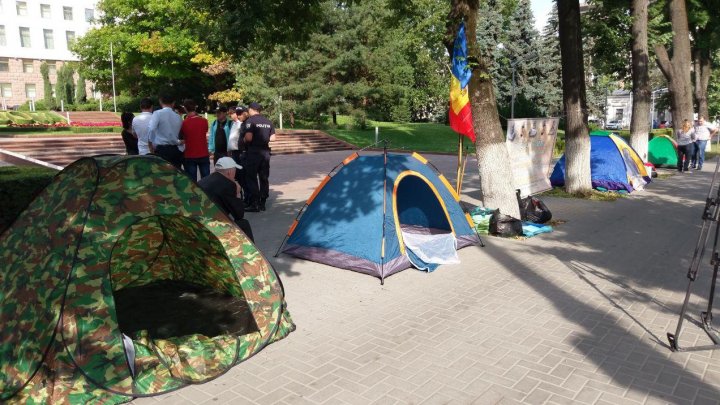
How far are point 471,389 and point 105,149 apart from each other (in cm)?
1974

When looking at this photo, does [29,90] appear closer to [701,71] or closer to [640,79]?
[640,79]

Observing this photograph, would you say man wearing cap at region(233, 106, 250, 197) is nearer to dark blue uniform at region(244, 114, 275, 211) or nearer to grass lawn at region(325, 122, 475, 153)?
dark blue uniform at region(244, 114, 275, 211)

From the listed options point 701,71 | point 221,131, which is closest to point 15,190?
point 221,131

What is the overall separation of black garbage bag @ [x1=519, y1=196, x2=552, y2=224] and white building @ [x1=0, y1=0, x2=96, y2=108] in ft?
175

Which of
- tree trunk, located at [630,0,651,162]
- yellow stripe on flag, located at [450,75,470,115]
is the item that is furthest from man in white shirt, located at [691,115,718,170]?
yellow stripe on flag, located at [450,75,470,115]

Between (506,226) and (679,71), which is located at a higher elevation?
(679,71)

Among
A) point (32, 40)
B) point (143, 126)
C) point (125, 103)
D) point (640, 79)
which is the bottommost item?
point (143, 126)

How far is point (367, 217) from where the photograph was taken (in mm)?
6836

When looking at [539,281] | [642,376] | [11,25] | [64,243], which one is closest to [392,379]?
[642,376]

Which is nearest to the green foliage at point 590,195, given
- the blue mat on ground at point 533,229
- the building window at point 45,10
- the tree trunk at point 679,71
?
the blue mat on ground at point 533,229

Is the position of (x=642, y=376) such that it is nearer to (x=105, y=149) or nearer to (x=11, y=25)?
(x=105, y=149)

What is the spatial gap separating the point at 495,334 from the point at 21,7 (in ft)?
208

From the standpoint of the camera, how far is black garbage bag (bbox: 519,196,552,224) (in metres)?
9.77

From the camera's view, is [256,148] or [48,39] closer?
[256,148]
